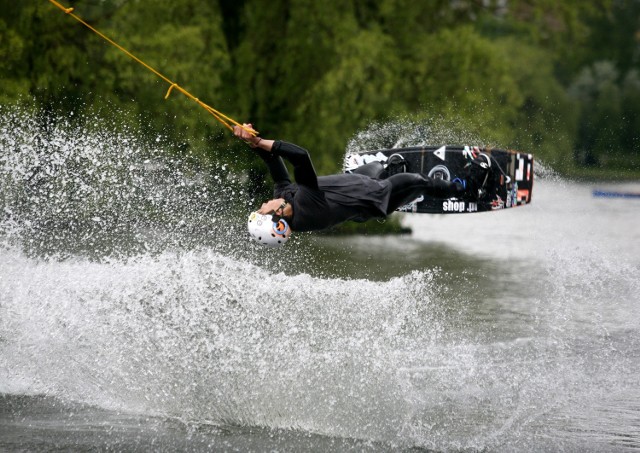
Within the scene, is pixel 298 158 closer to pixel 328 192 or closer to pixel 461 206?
→ pixel 328 192

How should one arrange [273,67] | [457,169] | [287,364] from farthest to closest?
[273,67] → [457,169] → [287,364]

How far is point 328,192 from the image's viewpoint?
8.12 metres

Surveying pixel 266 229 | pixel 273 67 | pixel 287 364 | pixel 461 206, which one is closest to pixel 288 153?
pixel 266 229

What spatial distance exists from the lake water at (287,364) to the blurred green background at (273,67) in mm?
7694

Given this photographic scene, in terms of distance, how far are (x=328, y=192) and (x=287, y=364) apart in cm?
144

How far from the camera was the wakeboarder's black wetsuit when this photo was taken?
775cm

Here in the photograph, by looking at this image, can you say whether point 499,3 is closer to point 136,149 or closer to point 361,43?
point 361,43

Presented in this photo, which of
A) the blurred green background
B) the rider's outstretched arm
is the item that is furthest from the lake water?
the blurred green background

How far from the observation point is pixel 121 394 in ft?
25.4

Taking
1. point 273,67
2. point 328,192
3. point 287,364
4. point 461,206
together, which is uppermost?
point 273,67

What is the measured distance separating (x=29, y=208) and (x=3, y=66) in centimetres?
372

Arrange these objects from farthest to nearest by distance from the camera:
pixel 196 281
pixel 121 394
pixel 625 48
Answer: pixel 625 48 < pixel 196 281 < pixel 121 394

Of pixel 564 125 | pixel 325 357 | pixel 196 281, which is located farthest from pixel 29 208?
pixel 564 125

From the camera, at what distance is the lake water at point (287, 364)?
702 cm
